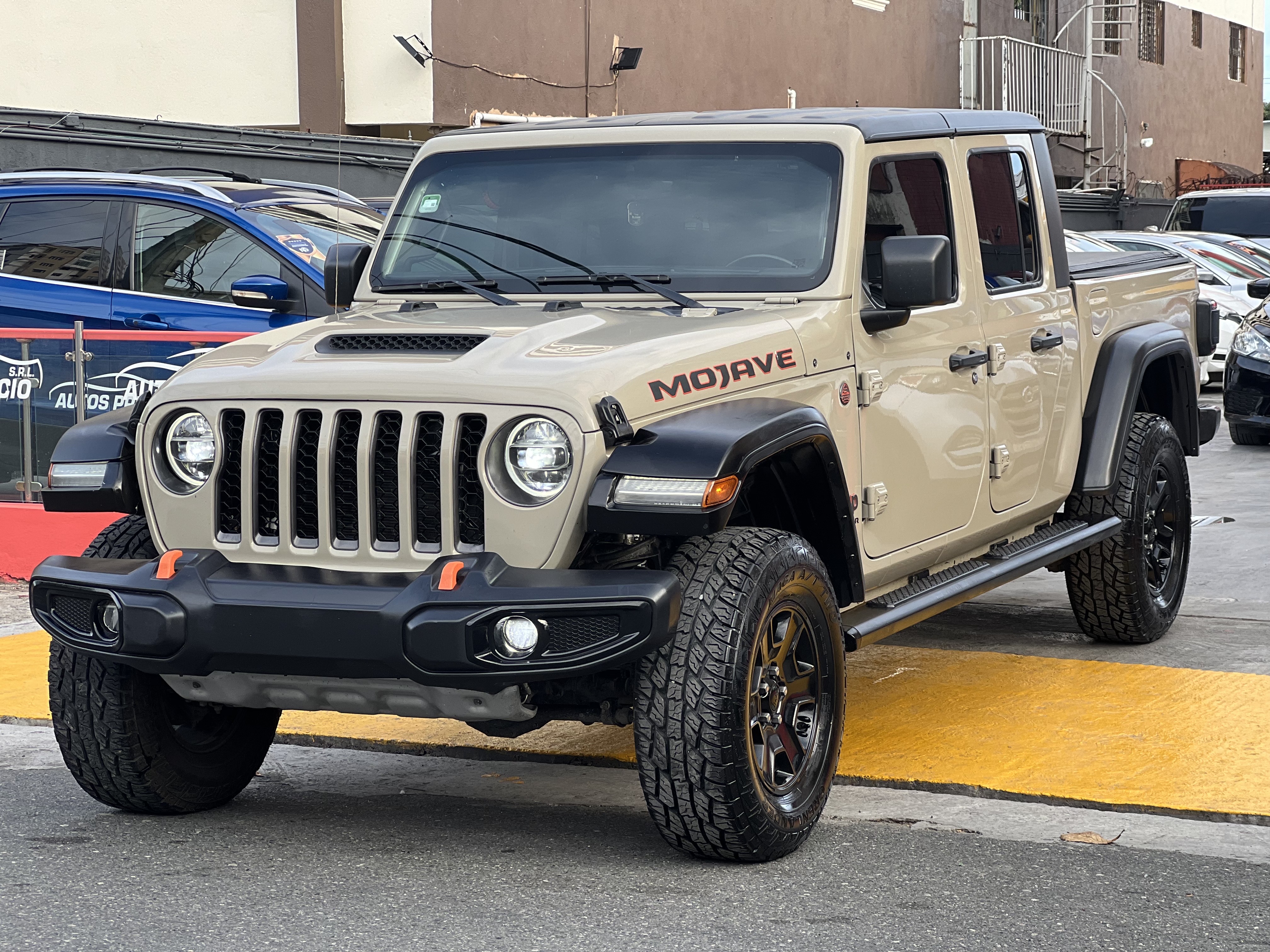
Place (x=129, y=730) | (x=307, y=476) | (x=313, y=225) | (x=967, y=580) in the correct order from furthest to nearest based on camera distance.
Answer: (x=313, y=225), (x=967, y=580), (x=129, y=730), (x=307, y=476)

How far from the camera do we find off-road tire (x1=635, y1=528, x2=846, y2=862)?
4.30 m

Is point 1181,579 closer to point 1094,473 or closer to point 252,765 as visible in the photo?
point 1094,473

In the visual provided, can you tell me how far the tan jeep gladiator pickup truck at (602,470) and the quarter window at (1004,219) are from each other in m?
0.02

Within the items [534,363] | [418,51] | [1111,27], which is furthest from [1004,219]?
[1111,27]

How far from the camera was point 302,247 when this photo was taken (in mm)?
9336

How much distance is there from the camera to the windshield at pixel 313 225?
30.6 ft

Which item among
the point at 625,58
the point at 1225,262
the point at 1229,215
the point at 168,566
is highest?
the point at 625,58

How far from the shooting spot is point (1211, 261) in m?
19.5

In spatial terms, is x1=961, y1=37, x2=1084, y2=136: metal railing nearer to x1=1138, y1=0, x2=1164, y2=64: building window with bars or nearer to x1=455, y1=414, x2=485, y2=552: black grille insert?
x1=1138, y1=0, x2=1164, y2=64: building window with bars

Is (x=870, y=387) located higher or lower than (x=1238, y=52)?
lower

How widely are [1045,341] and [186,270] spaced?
493 cm

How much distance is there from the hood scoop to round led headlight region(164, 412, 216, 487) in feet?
1.21

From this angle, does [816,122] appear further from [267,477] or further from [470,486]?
[267,477]

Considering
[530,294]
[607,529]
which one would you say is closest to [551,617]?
[607,529]
